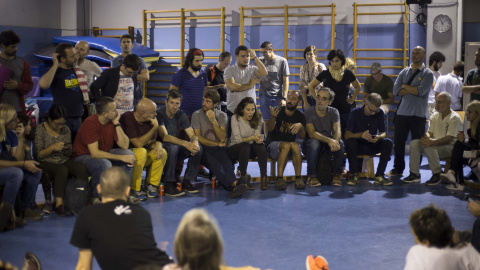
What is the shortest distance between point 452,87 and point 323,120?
2594 millimetres

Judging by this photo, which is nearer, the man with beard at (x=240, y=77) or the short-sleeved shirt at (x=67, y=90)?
the short-sleeved shirt at (x=67, y=90)

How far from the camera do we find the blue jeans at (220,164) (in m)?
6.41

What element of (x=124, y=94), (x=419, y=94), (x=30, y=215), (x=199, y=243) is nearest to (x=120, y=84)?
(x=124, y=94)

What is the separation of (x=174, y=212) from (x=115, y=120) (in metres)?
1.09

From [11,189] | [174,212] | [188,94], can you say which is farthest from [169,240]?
[188,94]

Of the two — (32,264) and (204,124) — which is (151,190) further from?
(32,264)

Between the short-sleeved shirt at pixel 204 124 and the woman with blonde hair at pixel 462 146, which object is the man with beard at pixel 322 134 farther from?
the woman with blonde hair at pixel 462 146

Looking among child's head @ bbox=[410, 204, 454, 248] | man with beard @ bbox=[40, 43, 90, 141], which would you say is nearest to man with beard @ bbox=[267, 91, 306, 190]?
man with beard @ bbox=[40, 43, 90, 141]

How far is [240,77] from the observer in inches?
283

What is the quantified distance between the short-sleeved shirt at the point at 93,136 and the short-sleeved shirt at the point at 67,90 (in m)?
0.47

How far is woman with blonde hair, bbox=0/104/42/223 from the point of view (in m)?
4.77

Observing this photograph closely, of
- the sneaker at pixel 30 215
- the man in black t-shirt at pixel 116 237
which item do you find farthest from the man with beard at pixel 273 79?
the man in black t-shirt at pixel 116 237

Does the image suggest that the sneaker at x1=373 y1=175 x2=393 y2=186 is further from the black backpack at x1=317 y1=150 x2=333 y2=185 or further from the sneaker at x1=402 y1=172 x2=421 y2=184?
the black backpack at x1=317 y1=150 x2=333 y2=185

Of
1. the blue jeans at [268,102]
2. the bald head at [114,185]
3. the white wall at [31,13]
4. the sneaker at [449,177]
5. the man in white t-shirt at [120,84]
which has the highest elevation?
the white wall at [31,13]
